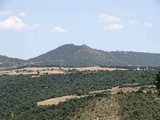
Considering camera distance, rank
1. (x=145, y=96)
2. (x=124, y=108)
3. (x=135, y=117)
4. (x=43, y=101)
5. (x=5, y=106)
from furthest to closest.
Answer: (x=5, y=106)
(x=43, y=101)
(x=145, y=96)
(x=124, y=108)
(x=135, y=117)

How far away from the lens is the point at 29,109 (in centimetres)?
15662

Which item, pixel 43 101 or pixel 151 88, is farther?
pixel 43 101

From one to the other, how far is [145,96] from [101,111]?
17.4m

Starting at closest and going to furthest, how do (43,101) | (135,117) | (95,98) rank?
(135,117), (95,98), (43,101)

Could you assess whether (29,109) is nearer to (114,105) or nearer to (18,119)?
(18,119)

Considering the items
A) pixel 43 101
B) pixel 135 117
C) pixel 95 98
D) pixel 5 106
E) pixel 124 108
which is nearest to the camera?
pixel 135 117

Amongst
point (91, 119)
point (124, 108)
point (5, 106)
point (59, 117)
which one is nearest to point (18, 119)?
point (59, 117)

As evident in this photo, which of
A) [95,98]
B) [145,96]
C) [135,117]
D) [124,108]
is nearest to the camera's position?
[135,117]

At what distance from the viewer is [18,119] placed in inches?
5468

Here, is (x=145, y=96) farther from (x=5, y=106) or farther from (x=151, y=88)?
(x=5, y=106)

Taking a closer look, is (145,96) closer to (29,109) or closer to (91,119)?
(91,119)

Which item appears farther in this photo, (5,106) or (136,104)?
(5,106)

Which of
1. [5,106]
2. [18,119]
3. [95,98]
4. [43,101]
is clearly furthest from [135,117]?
[5,106]

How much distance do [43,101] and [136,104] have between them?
51790 mm
